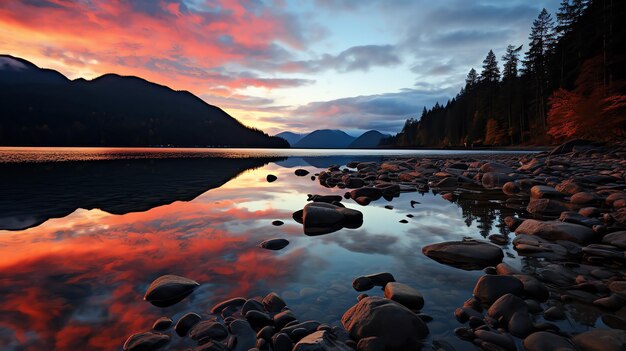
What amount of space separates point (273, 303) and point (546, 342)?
8.35ft

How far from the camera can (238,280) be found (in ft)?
13.5

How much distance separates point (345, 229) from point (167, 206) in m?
6.10

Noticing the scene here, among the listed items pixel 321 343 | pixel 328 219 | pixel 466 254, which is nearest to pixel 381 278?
pixel 466 254

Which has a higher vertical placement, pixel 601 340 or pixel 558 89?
pixel 558 89

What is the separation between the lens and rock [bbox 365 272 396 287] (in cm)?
395

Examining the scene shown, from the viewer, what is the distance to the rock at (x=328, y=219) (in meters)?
6.97

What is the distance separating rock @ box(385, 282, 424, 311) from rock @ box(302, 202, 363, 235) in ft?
10.5

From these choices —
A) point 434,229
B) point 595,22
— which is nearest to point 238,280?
point 434,229

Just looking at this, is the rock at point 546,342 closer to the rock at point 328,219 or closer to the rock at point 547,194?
the rock at point 328,219

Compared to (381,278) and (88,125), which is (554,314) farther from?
(88,125)

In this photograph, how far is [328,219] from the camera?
7.13m

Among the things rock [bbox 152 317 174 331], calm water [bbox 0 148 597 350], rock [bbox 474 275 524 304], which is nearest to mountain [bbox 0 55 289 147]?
calm water [bbox 0 148 597 350]

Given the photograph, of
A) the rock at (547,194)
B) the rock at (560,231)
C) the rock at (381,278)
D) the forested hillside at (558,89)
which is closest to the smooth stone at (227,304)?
the rock at (381,278)

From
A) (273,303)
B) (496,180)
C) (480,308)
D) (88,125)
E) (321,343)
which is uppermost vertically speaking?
(88,125)
